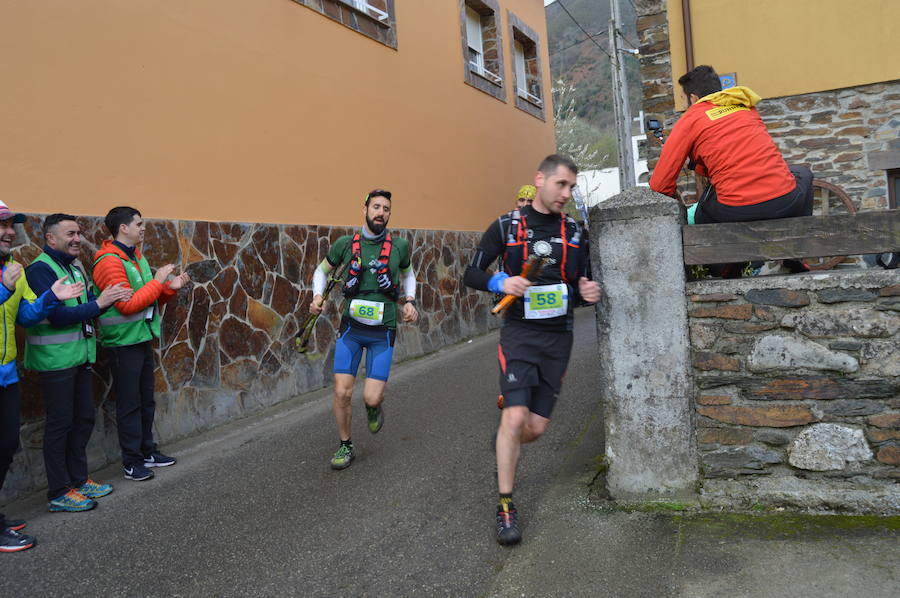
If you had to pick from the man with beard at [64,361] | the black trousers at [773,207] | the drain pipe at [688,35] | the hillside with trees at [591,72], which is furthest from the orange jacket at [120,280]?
the hillside with trees at [591,72]

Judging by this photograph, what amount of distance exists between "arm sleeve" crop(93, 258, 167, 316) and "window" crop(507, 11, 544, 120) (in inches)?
438

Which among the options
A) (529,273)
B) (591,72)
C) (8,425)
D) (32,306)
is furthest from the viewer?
(591,72)

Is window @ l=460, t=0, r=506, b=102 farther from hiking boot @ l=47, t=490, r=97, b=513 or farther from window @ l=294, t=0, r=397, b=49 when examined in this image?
hiking boot @ l=47, t=490, r=97, b=513

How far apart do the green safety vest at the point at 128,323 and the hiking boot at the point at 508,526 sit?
299 centimetres

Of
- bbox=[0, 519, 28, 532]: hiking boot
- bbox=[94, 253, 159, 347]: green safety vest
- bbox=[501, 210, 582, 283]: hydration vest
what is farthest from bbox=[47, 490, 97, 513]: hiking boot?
bbox=[501, 210, 582, 283]: hydration vest

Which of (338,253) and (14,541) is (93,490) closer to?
(14,541)

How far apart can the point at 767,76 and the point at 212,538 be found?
827 cm

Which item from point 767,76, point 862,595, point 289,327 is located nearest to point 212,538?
point 862,595

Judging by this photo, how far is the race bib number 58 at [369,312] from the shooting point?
4785mm

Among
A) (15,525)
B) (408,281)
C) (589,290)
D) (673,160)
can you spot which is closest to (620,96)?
(408,281)

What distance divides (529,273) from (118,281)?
3049 mm

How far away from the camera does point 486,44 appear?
1351 centimetres

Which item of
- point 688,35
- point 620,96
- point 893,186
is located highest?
point 620,96

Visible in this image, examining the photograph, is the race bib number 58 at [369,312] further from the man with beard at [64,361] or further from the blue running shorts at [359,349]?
the man with beard at [64,361]
